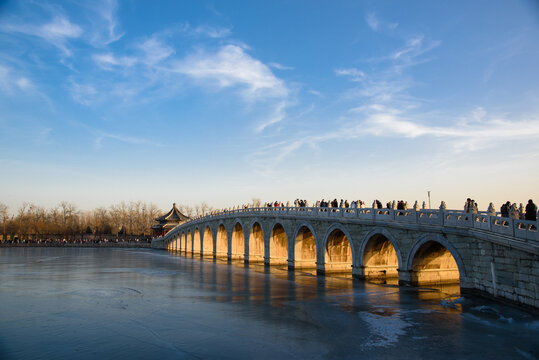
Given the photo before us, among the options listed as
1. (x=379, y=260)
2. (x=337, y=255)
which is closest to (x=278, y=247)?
(x=337, y=255)

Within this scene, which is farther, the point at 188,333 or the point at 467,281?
the point at 467,281

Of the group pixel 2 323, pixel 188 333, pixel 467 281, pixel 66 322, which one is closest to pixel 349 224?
pixel 467 281

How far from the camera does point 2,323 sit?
12.1m

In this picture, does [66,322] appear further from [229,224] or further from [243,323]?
[229,224]

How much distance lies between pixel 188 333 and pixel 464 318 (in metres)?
8.79

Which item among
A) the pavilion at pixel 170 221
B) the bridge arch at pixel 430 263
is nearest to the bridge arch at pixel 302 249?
the bridge arch at pixel 430 263

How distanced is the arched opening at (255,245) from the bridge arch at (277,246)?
393 centimetres

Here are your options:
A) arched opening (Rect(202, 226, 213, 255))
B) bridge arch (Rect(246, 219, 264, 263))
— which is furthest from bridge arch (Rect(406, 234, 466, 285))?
arched opening (Rect(202, 226, 213, 255))

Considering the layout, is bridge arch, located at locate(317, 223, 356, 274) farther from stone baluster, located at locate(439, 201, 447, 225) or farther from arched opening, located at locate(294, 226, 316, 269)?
stone baluster, located at locate(439, 201, 447, 225)

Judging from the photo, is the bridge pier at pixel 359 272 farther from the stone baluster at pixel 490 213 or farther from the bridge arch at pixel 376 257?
the stone baluster at pixel 490 213

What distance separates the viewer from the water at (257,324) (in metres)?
9.58

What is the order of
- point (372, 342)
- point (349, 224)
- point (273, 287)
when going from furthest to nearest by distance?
point (349, 224) < point (273, 287) < point (372, 342)

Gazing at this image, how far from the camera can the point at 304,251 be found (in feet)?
99.7

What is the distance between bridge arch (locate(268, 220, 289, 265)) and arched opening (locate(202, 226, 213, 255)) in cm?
2026
